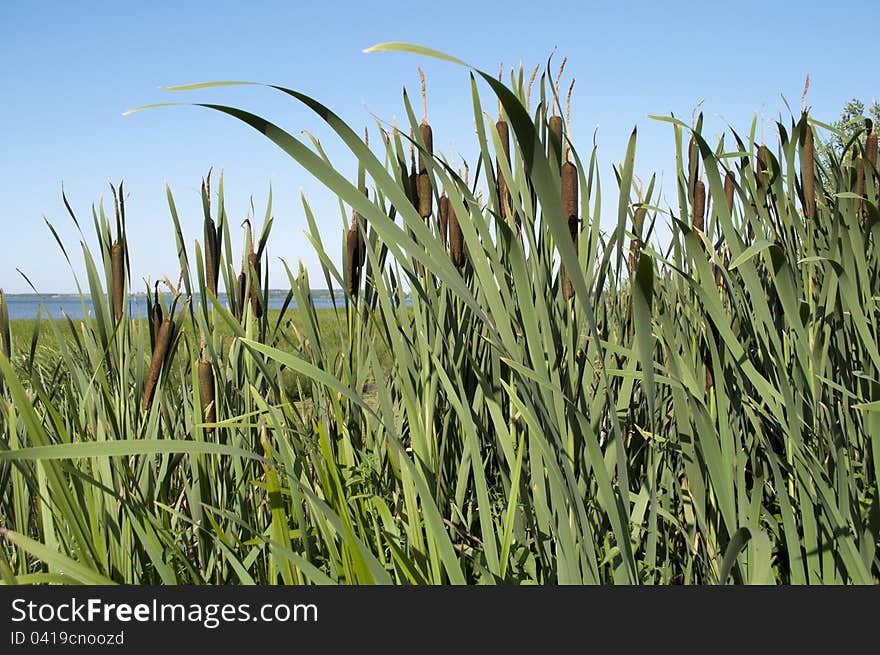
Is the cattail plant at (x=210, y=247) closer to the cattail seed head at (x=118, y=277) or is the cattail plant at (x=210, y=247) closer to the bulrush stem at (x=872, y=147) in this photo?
the cattail seed head at (x=118, y=277)

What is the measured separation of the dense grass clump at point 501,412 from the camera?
0.61 m

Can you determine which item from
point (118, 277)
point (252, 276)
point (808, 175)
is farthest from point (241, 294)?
point (808, 175)

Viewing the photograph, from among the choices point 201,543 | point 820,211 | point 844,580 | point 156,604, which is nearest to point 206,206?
point 201,543

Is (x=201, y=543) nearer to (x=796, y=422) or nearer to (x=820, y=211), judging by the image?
(x=796, y=422)

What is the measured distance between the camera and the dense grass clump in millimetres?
607

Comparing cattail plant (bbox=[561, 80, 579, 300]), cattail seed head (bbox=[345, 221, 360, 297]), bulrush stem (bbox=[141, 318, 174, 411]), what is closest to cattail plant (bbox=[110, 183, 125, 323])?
bulrush stem (bbox=[141, 318, 174, 411])

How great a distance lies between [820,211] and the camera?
58.2 inches

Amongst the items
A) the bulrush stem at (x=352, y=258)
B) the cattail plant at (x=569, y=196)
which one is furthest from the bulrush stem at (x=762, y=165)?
the bulrush stem at (x=352, y=258)

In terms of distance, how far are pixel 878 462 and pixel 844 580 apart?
0.17 metres

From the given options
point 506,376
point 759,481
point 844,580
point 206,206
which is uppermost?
point 206,206

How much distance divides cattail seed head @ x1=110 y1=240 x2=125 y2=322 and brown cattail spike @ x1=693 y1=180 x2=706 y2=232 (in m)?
0.98

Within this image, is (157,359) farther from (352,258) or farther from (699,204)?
(699,204)

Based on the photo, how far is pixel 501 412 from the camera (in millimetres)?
839

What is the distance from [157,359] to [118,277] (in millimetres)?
235
